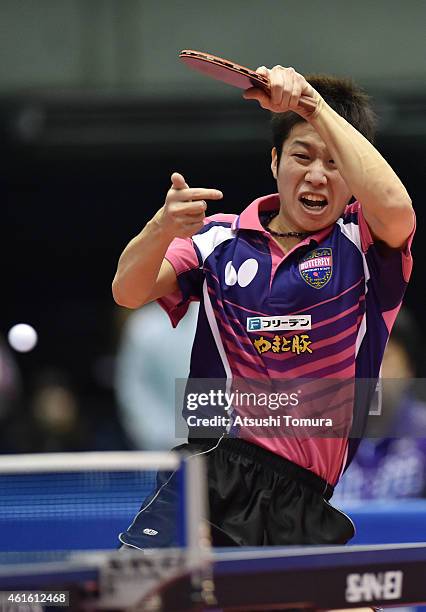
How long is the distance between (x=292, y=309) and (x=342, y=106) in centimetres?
56

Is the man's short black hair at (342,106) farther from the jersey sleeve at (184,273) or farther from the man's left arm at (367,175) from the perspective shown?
the jersey sleeve at (184,273)

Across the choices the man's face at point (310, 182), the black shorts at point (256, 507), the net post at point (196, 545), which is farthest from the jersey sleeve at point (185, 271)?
the net post at point (196, 545)

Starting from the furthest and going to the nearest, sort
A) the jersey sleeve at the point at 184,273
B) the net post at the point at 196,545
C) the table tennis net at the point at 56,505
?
the jersey sleeve at the point at 184,273
the table tennis net at the point at 56,505
the net post at the point at 196,545

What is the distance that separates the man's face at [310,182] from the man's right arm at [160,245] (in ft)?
0.89

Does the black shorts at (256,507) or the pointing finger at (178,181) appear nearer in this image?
the pointing finger at (178,181)

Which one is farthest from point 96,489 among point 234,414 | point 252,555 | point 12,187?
point 12,187

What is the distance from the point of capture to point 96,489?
298cm

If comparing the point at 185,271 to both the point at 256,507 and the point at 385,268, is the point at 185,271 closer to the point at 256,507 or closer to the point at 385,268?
the point at 385,268

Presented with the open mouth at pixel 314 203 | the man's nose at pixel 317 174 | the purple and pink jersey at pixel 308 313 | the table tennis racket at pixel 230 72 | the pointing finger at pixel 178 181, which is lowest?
the purple and pink jersey at pixel 308 313

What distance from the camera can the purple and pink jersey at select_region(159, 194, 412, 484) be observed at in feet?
10.0

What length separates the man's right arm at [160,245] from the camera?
2854mm

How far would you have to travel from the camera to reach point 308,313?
306 centimetres

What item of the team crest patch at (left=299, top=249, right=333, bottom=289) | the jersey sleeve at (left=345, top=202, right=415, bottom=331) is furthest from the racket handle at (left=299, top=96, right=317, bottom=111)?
the team crest patch at (left=299, top=249, right=333, bottom=289)

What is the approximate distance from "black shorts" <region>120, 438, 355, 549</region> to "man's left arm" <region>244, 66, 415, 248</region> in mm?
673
